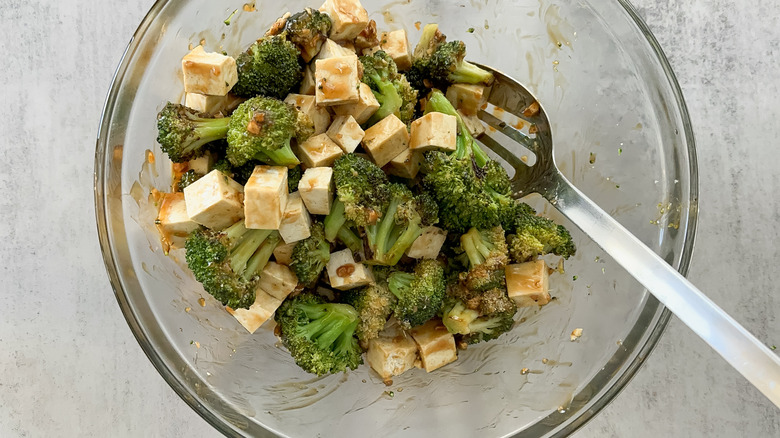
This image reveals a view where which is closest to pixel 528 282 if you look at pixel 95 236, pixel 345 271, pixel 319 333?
pixel 345 271

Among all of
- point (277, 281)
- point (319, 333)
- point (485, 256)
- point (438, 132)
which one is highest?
point (438, 132)

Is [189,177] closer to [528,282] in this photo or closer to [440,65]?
[440,65]

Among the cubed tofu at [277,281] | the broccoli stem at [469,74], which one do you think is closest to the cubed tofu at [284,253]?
the cubed tofu at [277,281]

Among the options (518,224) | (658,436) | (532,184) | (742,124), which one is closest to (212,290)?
(518,224)

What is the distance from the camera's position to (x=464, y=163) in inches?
72.2

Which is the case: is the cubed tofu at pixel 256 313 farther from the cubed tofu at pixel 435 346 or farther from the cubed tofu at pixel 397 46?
the cubed tofu at pixel 397 46

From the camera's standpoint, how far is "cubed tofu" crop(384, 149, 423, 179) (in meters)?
1.92

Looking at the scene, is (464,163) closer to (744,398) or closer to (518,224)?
(518,224)

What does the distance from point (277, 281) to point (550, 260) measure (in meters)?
1.01

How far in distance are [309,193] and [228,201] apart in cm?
23

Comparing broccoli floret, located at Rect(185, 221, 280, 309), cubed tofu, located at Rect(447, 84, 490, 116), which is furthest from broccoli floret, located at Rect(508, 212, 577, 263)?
broccoli floret, located at Rect(185, 221, 280, 309)

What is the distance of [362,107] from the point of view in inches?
71.2

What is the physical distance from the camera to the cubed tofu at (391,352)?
6.38 feet

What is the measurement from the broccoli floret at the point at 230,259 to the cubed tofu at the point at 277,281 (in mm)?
42
